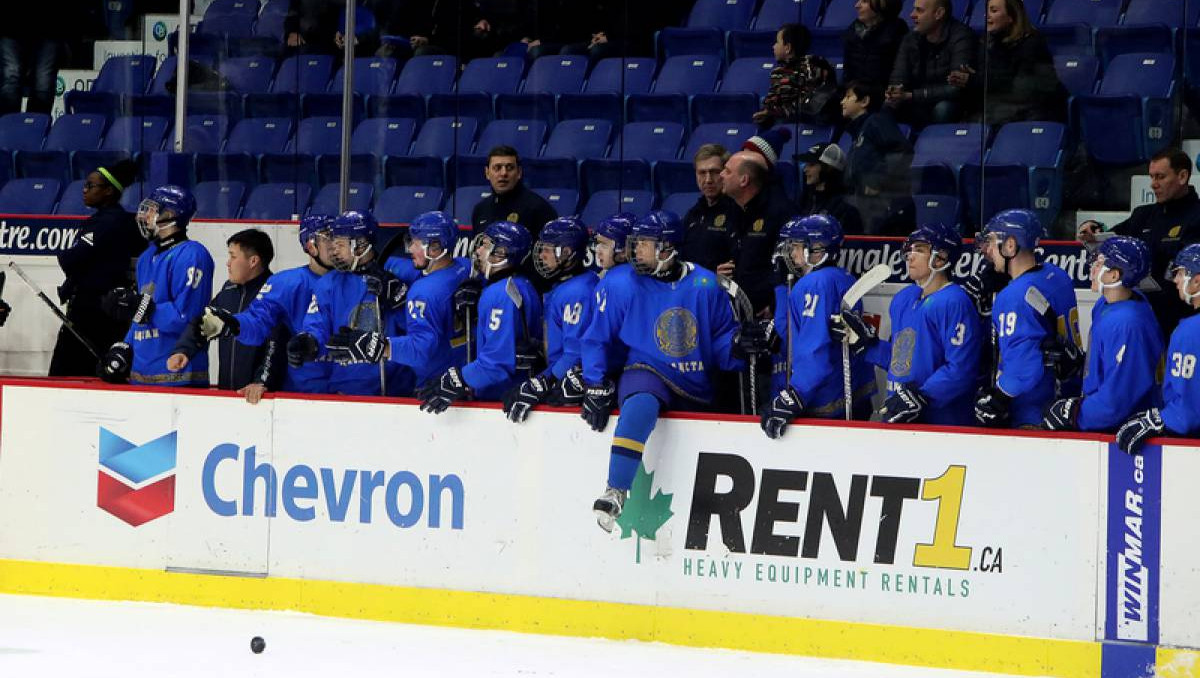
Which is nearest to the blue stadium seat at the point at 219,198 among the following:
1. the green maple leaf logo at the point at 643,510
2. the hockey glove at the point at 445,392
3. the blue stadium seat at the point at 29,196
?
the blue stadium seat at the point at 29,196

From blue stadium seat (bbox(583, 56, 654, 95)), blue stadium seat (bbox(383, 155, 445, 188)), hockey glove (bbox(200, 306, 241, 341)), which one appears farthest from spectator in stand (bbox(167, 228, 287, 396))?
blue stadium seat (bbox(583, 56, 654, 95))

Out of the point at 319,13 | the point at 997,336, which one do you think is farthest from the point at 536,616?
the point at 319,13

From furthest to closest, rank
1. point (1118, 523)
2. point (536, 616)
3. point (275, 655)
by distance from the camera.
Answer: point (536, 616)
point (275, 655)
point (1118, 523)

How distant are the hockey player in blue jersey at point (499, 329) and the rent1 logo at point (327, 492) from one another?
0.32 m

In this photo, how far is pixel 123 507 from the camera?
737 cm

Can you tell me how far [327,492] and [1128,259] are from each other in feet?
10.2

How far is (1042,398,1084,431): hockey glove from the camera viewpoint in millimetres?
6070

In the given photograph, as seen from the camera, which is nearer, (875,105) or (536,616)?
(536,616)


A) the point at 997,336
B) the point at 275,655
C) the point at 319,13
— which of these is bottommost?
the point at 275,655

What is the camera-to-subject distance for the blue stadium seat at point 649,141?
9.06m

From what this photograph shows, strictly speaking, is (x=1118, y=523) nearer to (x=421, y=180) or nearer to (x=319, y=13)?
(x=421, y=180)

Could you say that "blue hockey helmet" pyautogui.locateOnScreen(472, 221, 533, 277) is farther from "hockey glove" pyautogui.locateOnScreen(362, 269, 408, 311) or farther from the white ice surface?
the white ice surface

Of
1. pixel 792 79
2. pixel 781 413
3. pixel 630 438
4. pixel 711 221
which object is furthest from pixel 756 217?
pixel 630 438

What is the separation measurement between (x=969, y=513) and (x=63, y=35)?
309 inches
